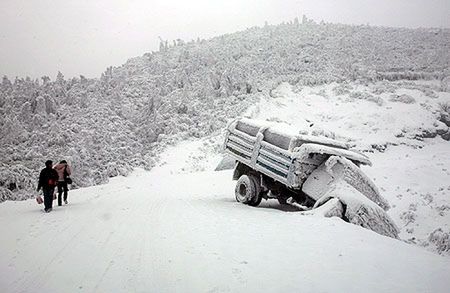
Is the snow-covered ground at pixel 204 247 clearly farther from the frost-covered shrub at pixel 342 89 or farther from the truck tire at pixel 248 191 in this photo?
the frost-covered shrub at pixel 342 89

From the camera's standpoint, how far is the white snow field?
4.42 m

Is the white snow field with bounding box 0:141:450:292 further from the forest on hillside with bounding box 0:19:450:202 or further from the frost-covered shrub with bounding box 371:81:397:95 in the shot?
the frost-covered shrub with bounding box 371:81:397:95

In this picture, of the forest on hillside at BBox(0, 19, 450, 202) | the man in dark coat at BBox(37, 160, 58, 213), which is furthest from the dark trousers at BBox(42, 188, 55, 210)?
the forest on hillside at BBox(0, 19, 450, 202)

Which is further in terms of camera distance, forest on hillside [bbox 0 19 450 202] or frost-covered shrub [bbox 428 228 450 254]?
forest on hillside [bbox 0 19 450 202]

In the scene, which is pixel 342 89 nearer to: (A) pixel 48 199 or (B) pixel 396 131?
(B) pixel 396 131

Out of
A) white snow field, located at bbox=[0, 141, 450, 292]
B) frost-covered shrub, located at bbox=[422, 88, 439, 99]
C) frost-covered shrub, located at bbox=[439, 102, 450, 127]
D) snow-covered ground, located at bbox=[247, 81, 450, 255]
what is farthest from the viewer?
frost-covered shrub, located at bbox=[422, 88, 439, 99]

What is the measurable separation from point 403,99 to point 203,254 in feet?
88.5

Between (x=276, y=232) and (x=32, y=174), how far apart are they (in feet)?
50.0

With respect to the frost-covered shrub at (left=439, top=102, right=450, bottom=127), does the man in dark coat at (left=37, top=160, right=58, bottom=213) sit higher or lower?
lower

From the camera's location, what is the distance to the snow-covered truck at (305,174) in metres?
7.94

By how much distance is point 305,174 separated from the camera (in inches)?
367

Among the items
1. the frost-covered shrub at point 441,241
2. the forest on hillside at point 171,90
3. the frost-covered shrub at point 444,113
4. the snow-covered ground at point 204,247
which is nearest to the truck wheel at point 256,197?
the snow-covered ground at point 204,247

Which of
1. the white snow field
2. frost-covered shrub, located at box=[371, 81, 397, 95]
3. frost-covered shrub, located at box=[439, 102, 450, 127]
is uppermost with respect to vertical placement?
frost-covered shrub, located at box=[371, 81, 397, 95]

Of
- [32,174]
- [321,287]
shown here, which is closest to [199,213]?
[321,287]
